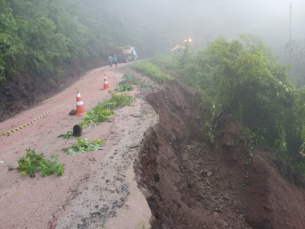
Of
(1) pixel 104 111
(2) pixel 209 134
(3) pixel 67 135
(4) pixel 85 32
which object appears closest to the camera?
(3) pixel 67 135

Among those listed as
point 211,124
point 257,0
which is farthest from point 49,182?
point 257,0

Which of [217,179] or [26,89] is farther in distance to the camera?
[26,89]

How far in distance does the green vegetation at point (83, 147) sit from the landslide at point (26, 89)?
6023 millimetres

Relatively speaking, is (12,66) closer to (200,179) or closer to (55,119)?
(55,119)

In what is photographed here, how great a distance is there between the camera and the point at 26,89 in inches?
448

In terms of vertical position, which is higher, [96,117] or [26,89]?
[26,89]

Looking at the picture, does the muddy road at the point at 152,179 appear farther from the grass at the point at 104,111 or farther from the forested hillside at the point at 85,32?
the forested hillside at the point at 85,32

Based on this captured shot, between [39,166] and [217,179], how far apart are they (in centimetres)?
Result: 583

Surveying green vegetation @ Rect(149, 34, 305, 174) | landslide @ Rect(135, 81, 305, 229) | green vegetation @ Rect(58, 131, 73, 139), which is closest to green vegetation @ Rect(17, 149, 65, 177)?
green vegetation @ Rect(58, 131, 73, 139)

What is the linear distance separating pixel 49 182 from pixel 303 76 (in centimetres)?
2386

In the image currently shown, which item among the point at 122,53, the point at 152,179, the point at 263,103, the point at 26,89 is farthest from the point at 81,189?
the point at 122,53

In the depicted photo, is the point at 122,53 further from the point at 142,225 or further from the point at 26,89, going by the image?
the point at 142,225

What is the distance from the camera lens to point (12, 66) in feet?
34.8

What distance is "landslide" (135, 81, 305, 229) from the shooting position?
5211 mm
